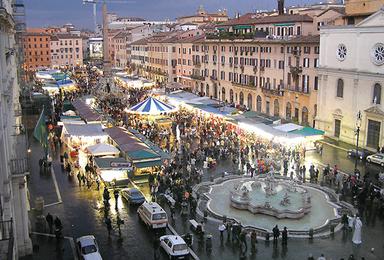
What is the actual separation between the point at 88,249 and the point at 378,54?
2900cm

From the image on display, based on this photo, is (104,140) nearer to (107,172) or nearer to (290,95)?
(107,172)

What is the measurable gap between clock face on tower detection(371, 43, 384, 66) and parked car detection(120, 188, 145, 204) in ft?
74.9

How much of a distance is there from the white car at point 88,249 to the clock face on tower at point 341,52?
30.1 meters

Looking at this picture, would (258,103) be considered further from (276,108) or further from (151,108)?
(151,108)

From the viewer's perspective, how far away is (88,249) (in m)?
19.5

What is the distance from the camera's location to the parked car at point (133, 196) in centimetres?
2666

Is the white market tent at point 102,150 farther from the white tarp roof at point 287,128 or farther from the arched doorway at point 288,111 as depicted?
the arched doorway at point 288,111

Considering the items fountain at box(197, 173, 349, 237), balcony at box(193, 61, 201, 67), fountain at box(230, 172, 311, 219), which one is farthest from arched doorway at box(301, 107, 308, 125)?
balcony at box(193, 61, 201, 67)

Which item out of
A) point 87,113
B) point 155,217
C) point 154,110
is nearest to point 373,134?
point 154,110

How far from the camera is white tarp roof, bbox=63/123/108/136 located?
1473 inches

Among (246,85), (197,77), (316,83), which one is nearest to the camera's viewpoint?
(316,83)

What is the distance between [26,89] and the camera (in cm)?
5494

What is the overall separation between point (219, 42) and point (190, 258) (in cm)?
4906

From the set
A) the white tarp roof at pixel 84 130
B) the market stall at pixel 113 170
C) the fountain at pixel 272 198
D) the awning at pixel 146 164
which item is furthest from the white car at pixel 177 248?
the white tarp roof at pixel 84 130
